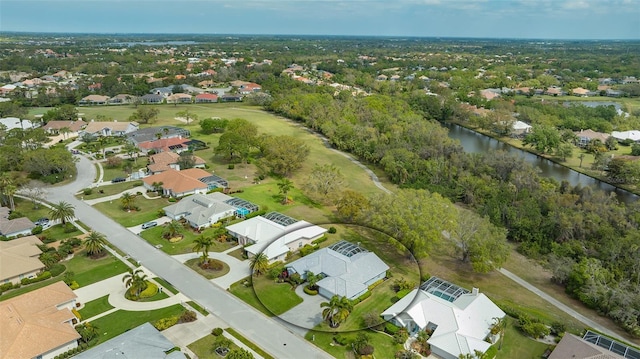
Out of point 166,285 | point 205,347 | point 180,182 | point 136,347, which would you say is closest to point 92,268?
point 166,285

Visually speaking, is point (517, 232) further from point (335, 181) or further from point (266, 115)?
point (266, 115)

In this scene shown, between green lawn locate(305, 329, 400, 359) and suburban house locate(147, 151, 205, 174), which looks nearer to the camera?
green lawn locate(305, 329, 400, 359)

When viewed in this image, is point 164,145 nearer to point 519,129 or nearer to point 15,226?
point 15,226

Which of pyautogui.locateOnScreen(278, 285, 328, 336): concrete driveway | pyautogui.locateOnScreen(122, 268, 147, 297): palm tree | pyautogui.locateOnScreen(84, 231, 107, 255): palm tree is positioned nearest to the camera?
pyautogui.locateOnScreen(278, 285, 328, 336): concrete driveway

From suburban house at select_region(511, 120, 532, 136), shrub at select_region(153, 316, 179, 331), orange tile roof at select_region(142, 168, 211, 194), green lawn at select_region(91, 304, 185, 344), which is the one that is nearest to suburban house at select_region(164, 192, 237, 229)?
orange tile roof at select_region(142, 168, 211, 194)

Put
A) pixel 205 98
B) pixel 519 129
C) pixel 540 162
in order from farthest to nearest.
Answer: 1. pixel 205 98
2. pixel 519 129
3. pixel 540 162

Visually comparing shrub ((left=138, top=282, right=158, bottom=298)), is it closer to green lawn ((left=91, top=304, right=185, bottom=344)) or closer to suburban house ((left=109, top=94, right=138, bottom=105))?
green lawn ((left=91, top=304, right=185, bottom=344))
